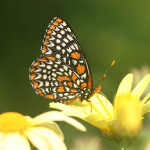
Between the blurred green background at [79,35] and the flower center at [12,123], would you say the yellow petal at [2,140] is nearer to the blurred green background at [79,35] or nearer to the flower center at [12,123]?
the flower center at [12,123]

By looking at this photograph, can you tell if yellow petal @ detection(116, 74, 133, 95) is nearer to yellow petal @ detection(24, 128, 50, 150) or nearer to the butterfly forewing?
the butterfly forewing

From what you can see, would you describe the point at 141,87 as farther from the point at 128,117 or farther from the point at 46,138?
the point at 128,117

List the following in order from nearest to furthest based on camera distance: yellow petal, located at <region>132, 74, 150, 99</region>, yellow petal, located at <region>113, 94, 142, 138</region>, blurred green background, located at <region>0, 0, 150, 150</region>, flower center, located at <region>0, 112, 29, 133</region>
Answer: yellow petal, located at <region>113, 94, 142, 138</region> → flower center, located at <region>0, 112, 29, 133</region> → yellow petal, located at <region>132, 74, 150, 99</region> → blurred green background, located at <region>0, 0, 150, 150</region>

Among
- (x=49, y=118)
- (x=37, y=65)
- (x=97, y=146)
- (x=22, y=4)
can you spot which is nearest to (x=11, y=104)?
(x=22, y=4)

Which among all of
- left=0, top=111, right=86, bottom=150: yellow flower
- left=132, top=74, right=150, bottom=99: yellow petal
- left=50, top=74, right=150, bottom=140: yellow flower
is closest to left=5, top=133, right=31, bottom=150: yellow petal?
left=0, top=111, right=86, bottom=150: yellow flower

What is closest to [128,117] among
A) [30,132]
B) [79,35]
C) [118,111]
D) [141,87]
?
[118,111]

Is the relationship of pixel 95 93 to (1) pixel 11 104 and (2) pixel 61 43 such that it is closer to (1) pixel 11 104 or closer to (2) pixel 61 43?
(2) pixel 61 43

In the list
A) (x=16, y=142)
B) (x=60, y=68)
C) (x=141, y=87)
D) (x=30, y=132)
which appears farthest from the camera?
(x=60, y=68)

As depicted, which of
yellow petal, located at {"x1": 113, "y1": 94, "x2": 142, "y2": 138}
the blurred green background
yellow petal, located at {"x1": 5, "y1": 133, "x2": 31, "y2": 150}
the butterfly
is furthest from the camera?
the blurred green background
